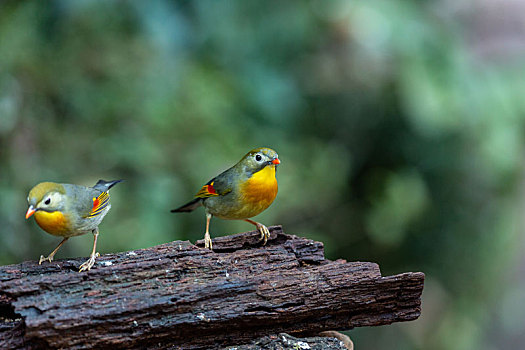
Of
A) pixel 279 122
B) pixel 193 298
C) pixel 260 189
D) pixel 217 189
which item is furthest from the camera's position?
pixel 279 122

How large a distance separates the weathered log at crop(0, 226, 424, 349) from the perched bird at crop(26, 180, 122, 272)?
186 millimetres

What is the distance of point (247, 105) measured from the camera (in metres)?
6.15

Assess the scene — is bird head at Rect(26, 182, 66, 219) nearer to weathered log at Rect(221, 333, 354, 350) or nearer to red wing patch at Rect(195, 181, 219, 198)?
red wing patch at Rect(195, 181, 219, 198)

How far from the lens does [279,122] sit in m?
6.44

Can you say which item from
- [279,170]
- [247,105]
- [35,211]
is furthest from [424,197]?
[35,211]

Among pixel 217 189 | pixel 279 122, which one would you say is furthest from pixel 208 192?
pixel 279 122

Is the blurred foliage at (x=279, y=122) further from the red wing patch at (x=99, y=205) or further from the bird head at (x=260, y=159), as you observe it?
the red wing patch at (x=99, y=205)

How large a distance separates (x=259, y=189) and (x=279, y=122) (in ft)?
8.36

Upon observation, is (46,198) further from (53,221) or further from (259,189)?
(259,189)

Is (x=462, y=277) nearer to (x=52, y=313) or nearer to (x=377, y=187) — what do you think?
(x=377, y=187)

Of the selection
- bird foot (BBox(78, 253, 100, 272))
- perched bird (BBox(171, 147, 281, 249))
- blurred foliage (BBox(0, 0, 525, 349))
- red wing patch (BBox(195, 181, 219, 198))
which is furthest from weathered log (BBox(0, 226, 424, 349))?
blurred foliage (BBox(0, 0, 525, 349))

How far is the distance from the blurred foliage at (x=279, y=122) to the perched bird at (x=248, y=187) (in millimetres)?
1512

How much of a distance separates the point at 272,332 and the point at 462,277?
5049 mm

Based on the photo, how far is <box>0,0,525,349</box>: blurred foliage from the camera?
223 inches
